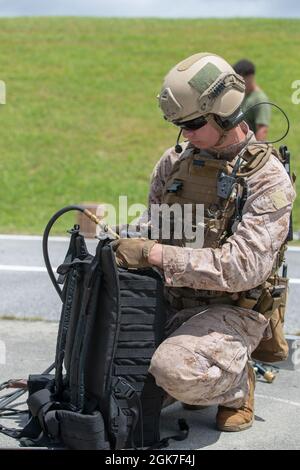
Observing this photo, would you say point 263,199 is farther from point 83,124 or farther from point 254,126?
point 83,124

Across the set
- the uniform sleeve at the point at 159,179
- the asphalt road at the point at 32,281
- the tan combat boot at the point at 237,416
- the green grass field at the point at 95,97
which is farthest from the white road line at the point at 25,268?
the tan combat boot at the point at 237,416

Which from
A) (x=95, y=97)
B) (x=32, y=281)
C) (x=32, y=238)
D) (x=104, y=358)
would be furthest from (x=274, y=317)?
(x=95, y=97)

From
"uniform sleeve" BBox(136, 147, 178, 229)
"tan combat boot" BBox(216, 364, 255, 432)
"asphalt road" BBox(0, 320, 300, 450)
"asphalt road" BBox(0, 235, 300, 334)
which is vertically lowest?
"asphalt road" BBox(0, 320, 300, 450)

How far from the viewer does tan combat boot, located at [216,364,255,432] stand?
12.4 ft

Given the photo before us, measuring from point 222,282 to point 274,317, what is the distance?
59cm

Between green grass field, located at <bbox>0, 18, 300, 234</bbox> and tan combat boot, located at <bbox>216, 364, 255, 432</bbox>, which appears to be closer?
tan combat boot, located at <bbox>216, 364, 255, 432</bbox>

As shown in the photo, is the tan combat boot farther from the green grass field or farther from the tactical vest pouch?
the green grass field

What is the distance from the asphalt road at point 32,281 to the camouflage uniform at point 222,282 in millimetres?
2073

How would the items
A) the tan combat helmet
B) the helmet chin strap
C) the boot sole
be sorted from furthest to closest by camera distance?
the boot sole → the helmet chin strap → the tan combat helmet

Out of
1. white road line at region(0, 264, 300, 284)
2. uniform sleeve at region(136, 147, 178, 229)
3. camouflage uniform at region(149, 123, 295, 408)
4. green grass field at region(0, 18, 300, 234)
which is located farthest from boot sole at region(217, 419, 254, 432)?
green grass field at region(0, 18, 300, 234)

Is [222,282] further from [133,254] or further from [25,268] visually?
[25,268]

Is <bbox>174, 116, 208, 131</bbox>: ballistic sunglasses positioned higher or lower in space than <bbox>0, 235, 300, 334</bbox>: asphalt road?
higher

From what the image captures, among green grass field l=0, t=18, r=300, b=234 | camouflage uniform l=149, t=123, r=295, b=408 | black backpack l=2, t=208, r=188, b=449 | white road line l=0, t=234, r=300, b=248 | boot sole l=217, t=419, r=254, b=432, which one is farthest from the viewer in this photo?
green grass field l=0, t=18, r=300, b=234

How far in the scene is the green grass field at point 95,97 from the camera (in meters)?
13.9
